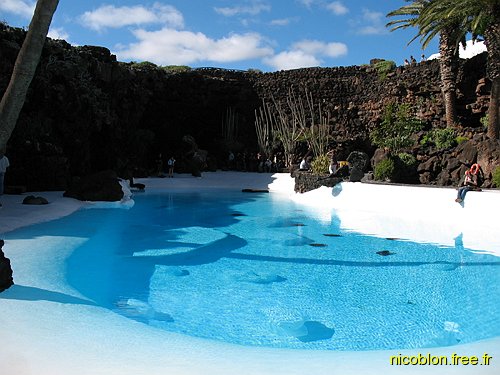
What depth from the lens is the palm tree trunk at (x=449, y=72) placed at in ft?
68.1

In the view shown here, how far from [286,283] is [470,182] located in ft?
26.2

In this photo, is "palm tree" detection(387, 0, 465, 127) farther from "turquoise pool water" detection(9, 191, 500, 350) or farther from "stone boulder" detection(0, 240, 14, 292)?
"stone boulder" detection(0, 240, 14, 292)

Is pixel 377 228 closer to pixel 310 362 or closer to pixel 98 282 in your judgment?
pixel 98 282

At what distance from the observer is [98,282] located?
6.66m

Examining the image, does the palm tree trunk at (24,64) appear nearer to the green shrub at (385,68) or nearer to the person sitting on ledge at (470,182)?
the person sitting on ledge at (470,182)

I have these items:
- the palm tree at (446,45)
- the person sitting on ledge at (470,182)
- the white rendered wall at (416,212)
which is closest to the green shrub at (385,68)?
the palm tree at (446,45)

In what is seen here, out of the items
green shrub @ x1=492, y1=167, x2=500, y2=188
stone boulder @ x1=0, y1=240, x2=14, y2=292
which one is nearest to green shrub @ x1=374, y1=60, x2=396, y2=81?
green shrub @ x1=492, y1=167, x2=500, y2=188

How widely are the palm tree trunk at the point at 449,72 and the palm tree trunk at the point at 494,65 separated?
8.85 ft

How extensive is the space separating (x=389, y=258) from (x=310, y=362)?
5.42 m

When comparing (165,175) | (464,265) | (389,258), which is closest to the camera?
(464,265)

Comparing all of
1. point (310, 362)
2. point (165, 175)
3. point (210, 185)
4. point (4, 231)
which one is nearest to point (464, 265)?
point (310, 362)

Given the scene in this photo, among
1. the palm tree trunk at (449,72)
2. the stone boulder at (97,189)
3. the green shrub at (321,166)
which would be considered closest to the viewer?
the stone boulder at (97,189)

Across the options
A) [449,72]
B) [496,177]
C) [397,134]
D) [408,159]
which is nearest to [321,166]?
[397,134]

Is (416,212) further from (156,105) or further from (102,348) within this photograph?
(156,105)
